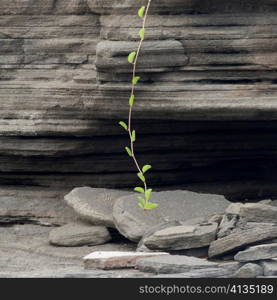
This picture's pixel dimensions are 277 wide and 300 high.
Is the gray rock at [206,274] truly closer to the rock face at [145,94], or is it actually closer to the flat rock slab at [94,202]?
the flat rock slab at [94,202]

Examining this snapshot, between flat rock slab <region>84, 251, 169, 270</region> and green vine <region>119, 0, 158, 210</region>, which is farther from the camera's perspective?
green vine <region>119, 0, 158, 210</region>

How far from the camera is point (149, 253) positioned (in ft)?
21.7

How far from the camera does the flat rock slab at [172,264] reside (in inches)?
241

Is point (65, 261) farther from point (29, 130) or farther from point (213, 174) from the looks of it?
point (213, 174)

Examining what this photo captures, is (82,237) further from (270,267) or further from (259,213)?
(270,267)

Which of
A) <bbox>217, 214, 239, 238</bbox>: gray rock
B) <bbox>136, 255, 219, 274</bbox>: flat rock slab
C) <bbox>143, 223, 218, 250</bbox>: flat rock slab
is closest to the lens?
<bbox>136, 255, 219, 274</bbox>: flat rock slab

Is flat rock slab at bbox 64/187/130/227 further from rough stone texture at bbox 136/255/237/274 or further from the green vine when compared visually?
rough stone texture at bbox 136/255/237/274

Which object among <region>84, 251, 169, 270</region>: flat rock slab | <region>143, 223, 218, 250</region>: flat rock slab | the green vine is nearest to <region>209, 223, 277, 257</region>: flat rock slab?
<region>143, 223, 218, 250</region>: flat rock slab

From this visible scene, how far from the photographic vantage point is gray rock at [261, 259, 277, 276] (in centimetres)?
618

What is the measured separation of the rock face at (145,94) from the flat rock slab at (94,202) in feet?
1.75

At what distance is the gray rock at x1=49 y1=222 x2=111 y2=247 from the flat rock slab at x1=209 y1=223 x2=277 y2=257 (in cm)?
119

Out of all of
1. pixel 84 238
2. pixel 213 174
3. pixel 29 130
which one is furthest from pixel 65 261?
pixel 213 174

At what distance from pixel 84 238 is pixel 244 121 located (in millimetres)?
1732

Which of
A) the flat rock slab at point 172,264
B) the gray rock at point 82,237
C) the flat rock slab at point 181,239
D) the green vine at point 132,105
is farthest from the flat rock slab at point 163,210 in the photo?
the flat rock slab at point 172,264
